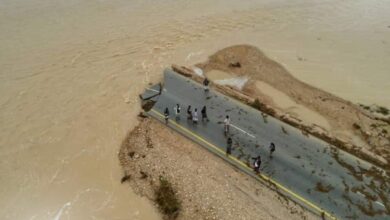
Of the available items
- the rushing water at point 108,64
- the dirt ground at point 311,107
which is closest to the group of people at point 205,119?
the rushing water at point 108,64

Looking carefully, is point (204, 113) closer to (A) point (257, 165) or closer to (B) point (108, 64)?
(A) point (257, 165)

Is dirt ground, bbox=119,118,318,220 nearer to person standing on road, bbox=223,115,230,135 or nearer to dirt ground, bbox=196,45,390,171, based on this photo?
person standing on road, bbox=223,115,230,135

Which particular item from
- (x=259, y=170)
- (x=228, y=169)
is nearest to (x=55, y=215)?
(x=228, y=169)

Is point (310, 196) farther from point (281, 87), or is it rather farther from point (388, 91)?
point (388, 91)

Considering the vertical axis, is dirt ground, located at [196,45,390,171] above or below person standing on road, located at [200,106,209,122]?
below

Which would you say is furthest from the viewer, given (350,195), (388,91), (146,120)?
(388,91)

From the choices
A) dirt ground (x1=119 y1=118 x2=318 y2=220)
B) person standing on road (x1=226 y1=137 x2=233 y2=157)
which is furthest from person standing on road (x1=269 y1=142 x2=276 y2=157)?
person standing on road (x1=226 y1=137 x2=233 y2=157)

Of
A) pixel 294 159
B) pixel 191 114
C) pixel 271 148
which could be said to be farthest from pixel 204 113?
pixel 294 159
